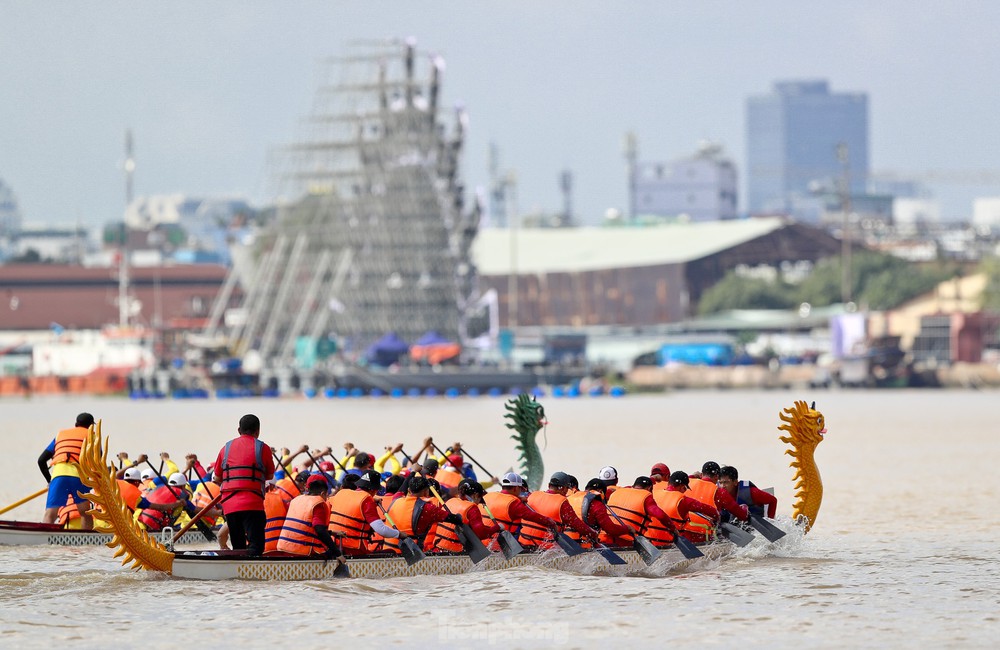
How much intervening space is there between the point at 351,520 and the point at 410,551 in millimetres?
980

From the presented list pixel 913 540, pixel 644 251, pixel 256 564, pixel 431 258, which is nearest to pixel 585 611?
pixel 256 564

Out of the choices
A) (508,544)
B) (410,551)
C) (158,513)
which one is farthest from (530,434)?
(410,551)

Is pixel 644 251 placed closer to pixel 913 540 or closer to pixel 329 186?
pixel 329 186

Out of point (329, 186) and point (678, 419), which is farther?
point (329, 186)

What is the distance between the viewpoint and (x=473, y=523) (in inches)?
1018

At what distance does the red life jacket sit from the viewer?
78.3 feet

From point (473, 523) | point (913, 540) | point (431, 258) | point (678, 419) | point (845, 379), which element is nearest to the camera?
point (473, 523)

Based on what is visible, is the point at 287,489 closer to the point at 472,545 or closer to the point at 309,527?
the point at 309,527

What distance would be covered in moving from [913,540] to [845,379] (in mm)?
92609

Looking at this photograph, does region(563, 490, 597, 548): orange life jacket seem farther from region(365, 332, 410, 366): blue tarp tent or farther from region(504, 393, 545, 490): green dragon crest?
region(365, 332, 410, 366): blue tarp tent

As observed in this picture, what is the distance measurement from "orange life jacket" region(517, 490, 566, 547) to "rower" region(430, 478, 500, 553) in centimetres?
46

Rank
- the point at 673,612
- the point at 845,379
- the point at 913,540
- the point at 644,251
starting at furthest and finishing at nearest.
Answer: the point at 644,251 < the point at 845,379 < the point at 913,540 < the point at 673,612

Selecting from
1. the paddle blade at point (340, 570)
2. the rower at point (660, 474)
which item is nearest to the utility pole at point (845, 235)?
the rower at point (660, 474)

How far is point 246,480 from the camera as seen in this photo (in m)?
24.0
